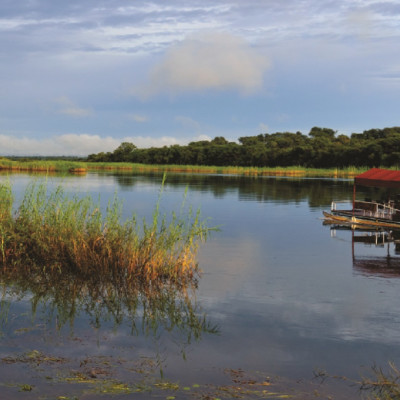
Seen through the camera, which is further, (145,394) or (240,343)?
(240,343)

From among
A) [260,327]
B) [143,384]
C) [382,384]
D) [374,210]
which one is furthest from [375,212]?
[143,384]

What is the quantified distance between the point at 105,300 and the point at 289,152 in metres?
127

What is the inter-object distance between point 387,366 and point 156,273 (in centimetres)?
659

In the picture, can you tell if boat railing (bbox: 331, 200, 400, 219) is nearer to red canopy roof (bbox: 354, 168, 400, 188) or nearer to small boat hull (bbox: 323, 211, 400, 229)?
small boat hull (bbox: 323, 211, 400, 229)

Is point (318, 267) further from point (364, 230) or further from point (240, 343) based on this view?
point (364, 230)

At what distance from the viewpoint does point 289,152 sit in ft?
449

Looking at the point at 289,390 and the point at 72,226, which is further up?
the point at 72,226

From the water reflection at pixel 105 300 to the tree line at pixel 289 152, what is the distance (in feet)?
332

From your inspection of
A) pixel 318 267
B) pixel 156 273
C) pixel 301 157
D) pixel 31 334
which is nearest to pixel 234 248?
pixel 318 267

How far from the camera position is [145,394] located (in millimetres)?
7836

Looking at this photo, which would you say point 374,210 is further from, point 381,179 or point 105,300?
point 105,300

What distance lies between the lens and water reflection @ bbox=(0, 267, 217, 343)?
11.4 metres

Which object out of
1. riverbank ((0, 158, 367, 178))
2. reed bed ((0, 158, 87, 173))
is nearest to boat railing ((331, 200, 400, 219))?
riverbank ((0, 158, 367, 178))

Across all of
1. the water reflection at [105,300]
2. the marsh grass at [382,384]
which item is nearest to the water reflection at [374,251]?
the water reflection at [105,300]
